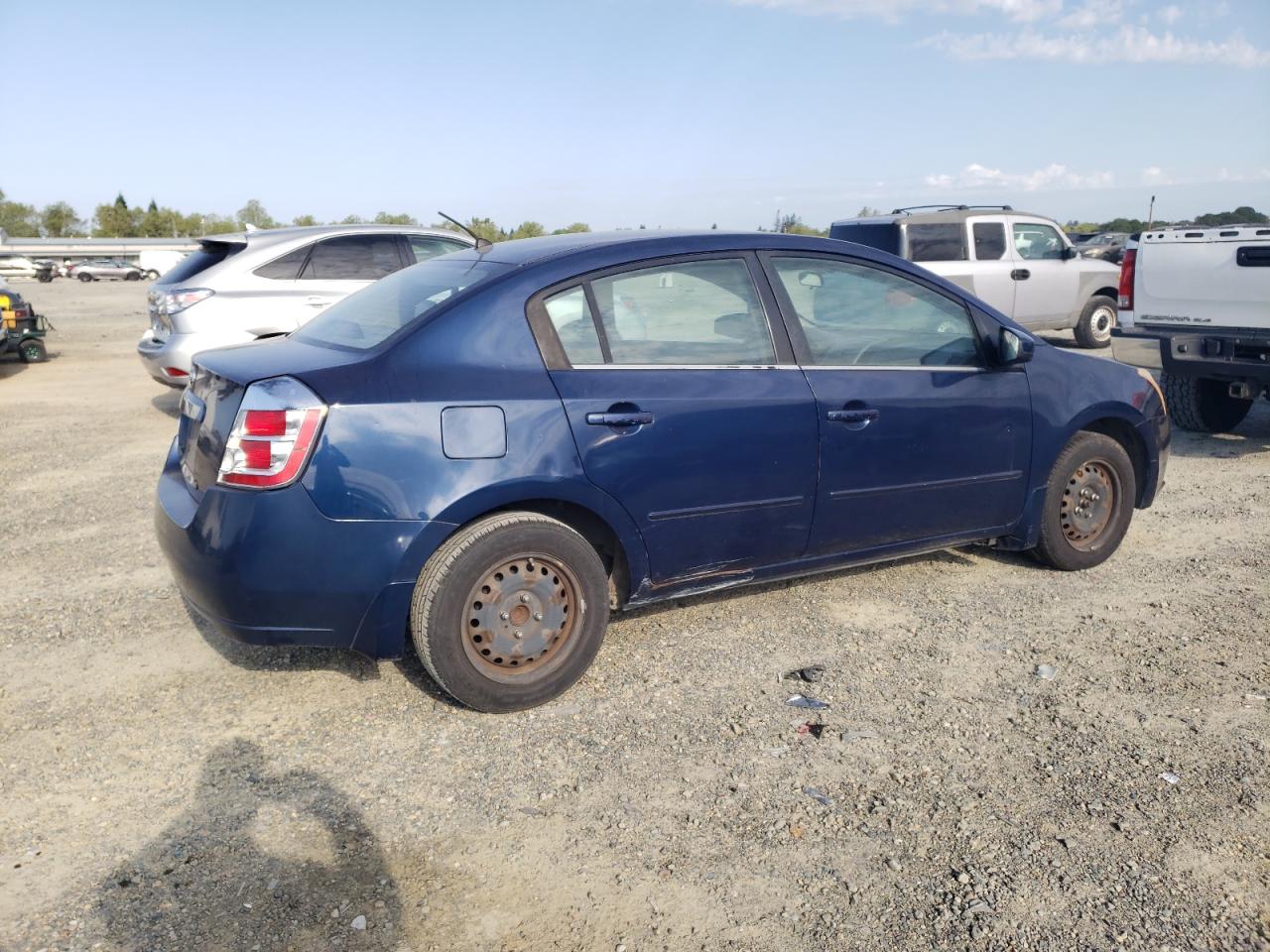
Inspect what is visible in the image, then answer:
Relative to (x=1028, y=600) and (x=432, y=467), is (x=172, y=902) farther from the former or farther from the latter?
(x=1028, y=600)

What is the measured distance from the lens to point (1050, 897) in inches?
112

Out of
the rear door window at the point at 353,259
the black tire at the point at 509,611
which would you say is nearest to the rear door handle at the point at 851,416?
the black tire at the point at 509,611

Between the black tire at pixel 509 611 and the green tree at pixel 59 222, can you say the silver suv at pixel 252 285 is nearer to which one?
the black tire at pixel 509 611

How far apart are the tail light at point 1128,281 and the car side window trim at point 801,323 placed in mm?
4485

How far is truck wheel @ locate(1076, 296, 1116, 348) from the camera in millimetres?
15062

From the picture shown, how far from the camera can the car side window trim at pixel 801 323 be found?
450 cm

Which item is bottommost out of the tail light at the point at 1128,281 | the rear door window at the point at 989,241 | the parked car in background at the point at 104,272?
the tail light at the point at 1128,281

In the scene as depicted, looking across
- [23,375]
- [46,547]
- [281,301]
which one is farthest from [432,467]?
[23,375]

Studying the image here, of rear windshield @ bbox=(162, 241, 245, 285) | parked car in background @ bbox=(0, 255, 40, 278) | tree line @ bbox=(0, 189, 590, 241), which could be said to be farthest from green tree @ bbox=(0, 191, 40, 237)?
rear windshield @ bbox=(162, 241, 245, 285)

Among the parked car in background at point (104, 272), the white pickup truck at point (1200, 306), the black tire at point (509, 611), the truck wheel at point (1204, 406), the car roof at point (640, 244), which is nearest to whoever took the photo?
the black tire at point (509, 611)

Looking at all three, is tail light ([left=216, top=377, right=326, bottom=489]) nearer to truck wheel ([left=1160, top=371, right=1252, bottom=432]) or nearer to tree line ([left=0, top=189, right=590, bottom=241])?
truck wheel ([left=1160, top=371, right=1252, bottom=432])

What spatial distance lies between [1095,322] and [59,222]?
4850 inches

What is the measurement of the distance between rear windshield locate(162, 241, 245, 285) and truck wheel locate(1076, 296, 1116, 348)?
11.3 m

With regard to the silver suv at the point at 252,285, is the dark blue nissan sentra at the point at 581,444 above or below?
below
